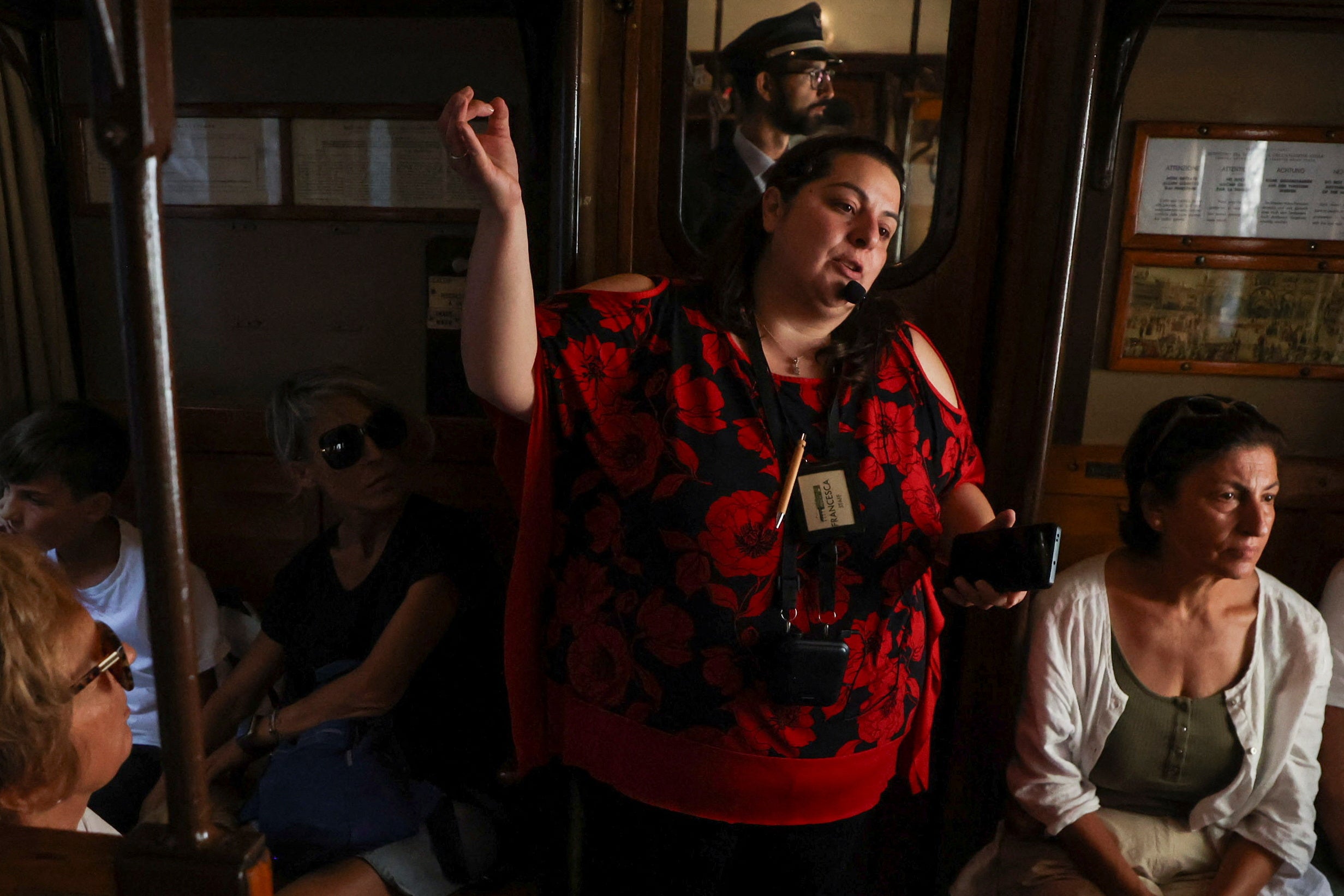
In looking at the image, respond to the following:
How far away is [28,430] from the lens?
5.97 ft

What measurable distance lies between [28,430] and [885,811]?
204 cm

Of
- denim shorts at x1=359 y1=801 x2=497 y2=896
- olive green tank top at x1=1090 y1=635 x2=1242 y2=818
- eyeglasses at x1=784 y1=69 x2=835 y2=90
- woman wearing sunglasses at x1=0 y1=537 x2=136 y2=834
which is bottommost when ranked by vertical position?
denim shorts at x1=359 y1=801 x2=497 y2=896

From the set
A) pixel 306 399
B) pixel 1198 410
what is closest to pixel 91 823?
pixel 306 399

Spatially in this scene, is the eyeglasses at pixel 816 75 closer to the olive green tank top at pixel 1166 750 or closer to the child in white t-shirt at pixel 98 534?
the olive green tank top at pixel 1166 750

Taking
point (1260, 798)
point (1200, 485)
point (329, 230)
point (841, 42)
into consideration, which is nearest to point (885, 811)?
point (1260, 798)

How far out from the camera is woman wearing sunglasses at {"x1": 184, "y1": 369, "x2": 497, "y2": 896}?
1.53 metres

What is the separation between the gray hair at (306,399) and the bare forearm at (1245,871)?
176cm

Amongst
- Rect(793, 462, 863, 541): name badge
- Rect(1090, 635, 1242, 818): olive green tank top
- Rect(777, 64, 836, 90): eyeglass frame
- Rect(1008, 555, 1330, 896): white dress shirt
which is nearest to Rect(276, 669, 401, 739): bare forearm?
Rect(793, 462, 863, 541): name badge

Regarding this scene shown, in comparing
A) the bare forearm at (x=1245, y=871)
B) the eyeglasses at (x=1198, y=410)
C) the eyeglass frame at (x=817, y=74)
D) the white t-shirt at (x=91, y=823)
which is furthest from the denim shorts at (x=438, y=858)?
the eyeglass frame at (x=817, y=74)

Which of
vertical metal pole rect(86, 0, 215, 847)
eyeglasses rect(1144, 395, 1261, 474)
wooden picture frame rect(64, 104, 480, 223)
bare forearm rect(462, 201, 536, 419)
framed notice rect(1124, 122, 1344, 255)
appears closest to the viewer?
vertical metal pole rect(86, 0, 215, 847)

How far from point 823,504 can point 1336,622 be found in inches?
48.8

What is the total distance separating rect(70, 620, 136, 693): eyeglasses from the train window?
1.24 meters

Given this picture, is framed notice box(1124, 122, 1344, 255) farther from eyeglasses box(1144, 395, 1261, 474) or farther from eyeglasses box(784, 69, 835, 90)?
eyeglasses box(784, 69, 835, 90)

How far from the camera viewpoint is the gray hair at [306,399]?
1.73 m
